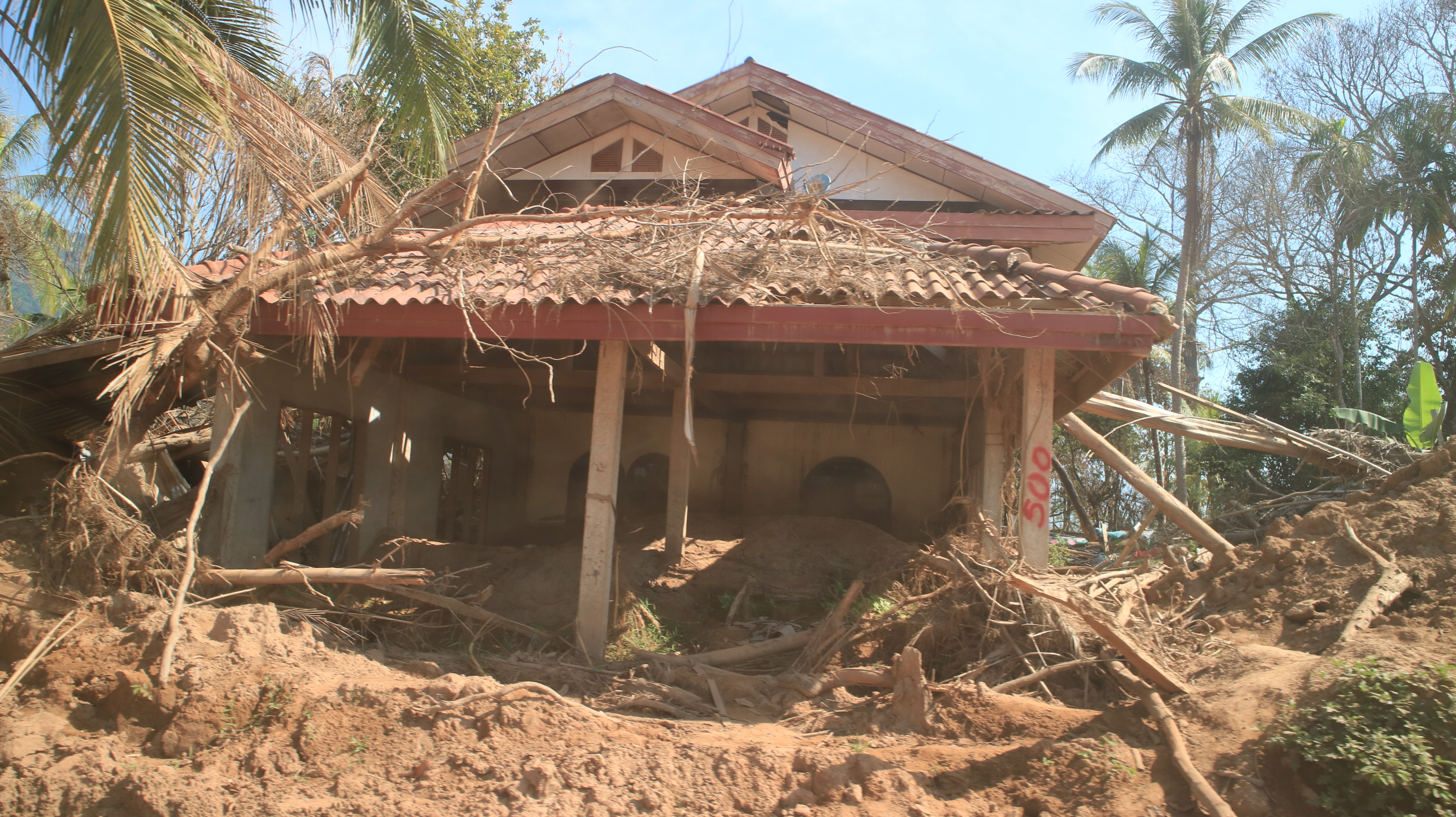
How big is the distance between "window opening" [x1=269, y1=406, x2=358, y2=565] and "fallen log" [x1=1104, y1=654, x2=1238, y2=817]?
21.1 feet

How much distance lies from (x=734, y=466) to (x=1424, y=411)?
836cm

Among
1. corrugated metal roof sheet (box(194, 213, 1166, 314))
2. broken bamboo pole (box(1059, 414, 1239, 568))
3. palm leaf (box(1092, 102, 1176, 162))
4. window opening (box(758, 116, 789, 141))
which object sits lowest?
broken bamboo pole (box(1059, 414, 1239, 568))

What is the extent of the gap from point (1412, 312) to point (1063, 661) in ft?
62.4

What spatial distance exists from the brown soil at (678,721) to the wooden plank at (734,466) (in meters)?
5.50

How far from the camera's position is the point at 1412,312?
741 inches

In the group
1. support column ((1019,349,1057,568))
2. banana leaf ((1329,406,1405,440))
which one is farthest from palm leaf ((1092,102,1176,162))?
support column ((1019,349,1057,568))

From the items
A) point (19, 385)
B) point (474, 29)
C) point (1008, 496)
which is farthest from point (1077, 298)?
point (474, 29)

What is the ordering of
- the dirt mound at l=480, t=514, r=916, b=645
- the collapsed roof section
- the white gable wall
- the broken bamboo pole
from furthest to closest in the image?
the white gable wall < the dirt mound at l=480, t=514, r=916, b=645 < the broken bamboo pole < the collapsed roof section

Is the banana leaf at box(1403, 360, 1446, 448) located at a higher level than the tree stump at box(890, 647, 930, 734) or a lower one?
higher

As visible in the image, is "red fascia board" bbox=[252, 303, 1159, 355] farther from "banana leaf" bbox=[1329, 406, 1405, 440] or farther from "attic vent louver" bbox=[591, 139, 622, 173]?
"banana leaf" bbox=[1329, 406, 1405, 440]

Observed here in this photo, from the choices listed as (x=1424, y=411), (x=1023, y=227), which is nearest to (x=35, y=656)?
(x=1023, y=227)

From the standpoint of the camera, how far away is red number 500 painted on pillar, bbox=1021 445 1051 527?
591 centimetres

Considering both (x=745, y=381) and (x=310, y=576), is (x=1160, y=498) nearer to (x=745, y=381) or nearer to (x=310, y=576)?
(x=745, y=381)

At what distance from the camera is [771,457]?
1166 centimetres
